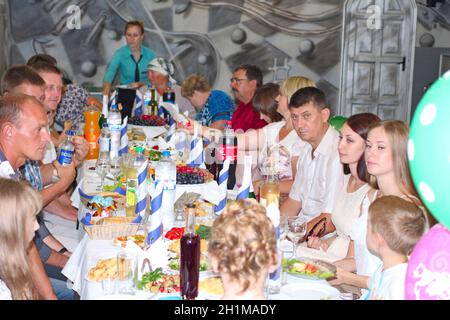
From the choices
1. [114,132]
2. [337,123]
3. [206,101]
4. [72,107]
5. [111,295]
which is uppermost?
[206,101]

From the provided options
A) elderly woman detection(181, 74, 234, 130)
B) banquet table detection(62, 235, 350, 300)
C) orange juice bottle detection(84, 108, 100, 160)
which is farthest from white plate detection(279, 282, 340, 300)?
elderly woman detection(181, 74, 234, 130)

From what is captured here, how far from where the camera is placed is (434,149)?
5.73 feet

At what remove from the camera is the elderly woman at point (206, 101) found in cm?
628

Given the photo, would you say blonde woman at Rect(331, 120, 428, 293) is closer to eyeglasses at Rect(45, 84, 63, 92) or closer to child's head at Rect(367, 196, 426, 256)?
child's head at Rect(367, 196, 426, 256)

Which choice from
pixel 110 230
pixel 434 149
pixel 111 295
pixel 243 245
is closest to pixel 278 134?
pixel 110 230

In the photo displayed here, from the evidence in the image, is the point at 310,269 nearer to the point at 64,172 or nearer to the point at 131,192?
the point at 131,192

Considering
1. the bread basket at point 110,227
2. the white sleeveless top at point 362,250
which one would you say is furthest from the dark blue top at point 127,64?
the white sleeveless top at point 362,250

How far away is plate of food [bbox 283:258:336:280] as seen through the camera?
8.73 feet

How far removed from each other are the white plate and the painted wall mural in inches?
271

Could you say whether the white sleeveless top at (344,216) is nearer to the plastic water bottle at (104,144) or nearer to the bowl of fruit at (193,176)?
the bowl of fruit at (193,176)

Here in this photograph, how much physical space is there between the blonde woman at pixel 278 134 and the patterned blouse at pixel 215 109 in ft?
3.59

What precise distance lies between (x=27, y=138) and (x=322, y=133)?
1805mm

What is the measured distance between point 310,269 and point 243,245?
32.5 inches

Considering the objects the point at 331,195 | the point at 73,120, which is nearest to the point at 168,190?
the point at 331,195
